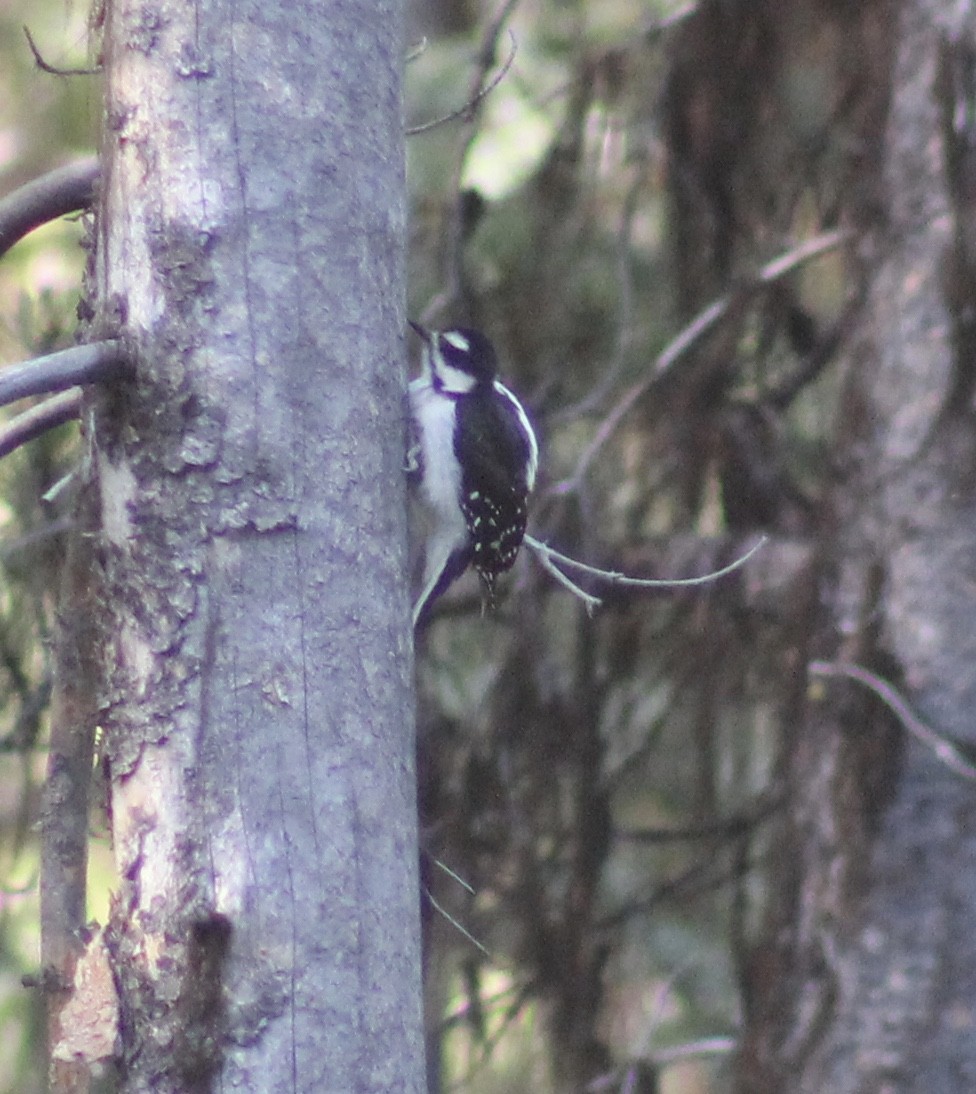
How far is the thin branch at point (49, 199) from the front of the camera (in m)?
2.24

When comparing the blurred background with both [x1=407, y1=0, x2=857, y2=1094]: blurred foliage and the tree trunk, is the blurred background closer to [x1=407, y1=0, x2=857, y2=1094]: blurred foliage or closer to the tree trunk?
[x1=407, y1=0, x2=857, y2=1094]: blurred foliage

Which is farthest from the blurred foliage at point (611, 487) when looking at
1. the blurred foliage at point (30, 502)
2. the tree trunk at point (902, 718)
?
the blurred foliage at point (30, 502)

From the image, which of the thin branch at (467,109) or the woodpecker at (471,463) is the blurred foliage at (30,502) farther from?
the woodpecker at (471,463)

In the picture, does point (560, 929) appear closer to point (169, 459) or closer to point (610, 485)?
point (610, 485)

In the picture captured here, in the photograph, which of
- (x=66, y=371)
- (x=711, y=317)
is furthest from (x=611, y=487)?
(x=66, y=371)

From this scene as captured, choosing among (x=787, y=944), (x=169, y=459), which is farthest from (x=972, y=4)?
(x=169, y=459)

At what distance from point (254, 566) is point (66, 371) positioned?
1.13ft

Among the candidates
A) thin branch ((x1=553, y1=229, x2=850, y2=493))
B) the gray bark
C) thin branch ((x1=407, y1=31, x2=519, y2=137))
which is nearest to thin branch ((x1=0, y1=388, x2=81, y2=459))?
the gray bark

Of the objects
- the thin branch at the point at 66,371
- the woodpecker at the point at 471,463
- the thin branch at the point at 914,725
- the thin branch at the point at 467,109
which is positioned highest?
the thin branch at the point at 467,109

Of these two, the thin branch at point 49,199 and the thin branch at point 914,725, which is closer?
Result: the thin branch at point 49,199

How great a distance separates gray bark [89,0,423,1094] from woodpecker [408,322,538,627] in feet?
4.59

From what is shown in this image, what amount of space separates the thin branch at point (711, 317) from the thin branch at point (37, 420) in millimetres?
2131

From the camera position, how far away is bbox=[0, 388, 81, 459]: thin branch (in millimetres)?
2111

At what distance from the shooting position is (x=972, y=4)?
12.9 feet
